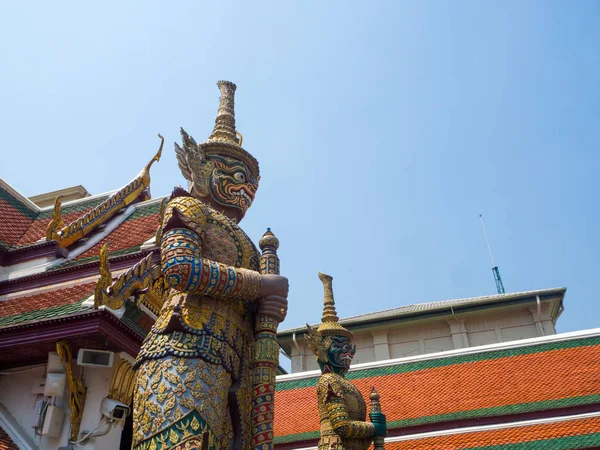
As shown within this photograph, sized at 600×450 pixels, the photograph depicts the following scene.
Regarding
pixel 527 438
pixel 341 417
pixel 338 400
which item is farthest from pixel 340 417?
pixel 527 438

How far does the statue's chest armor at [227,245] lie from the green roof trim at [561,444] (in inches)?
284

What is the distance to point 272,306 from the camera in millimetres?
4465

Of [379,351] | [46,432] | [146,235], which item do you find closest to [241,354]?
[46,432]

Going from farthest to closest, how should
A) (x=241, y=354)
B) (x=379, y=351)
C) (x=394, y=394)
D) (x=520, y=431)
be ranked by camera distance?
(x=379, y=351) < (x=394, y=394) < (x=520, y=431) < (x=241, y=354)

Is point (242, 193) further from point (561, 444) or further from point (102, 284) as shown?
point (561, 444)

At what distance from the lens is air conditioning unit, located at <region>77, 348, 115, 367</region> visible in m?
6.50

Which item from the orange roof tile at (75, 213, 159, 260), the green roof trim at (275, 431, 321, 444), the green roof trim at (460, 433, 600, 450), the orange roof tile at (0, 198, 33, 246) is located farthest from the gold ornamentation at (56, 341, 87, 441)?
the green roof trim at (460, 433, 600, 450)

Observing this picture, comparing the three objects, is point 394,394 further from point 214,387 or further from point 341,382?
point 214,387

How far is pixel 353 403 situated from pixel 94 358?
312 cm

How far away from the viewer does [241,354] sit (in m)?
4.36

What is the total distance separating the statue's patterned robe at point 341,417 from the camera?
6762 millimetres

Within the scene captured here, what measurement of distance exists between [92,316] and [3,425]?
1729 millimetres

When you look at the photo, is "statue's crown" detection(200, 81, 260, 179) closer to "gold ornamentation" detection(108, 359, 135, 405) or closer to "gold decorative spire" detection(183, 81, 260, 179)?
"gold decorative spire" detection(183, 81, 260, 179)

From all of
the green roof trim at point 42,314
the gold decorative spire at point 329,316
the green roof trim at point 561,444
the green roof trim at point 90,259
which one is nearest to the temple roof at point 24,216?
the green roof trim at point 90,259
